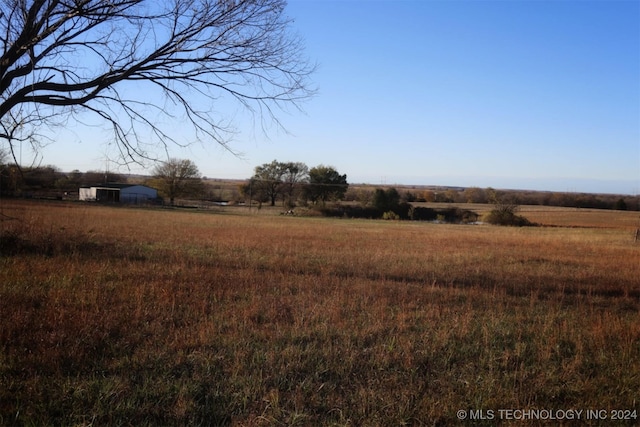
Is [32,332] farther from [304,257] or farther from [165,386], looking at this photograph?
[304,257]

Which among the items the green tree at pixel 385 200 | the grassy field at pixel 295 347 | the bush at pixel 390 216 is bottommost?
the bush at pixel 390 216

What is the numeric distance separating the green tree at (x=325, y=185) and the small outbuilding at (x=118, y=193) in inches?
1300

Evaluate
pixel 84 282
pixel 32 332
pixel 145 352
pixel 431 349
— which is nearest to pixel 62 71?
pixel 84 282

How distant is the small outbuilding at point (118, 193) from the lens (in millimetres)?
83375

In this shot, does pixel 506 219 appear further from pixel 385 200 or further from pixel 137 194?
pixel 137 194

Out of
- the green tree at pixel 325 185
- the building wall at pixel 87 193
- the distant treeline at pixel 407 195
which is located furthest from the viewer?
the green tree at pixel 325 185

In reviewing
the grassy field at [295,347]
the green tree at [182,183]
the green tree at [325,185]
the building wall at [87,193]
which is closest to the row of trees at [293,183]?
the green tree at [325,185]

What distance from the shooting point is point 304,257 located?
1432 centimetres

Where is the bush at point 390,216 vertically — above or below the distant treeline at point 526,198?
below

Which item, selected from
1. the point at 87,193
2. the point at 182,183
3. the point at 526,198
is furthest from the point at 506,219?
the point at 87,193

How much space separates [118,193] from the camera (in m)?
84.1

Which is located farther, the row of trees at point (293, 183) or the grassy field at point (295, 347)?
the row of trees at point (293, 183)

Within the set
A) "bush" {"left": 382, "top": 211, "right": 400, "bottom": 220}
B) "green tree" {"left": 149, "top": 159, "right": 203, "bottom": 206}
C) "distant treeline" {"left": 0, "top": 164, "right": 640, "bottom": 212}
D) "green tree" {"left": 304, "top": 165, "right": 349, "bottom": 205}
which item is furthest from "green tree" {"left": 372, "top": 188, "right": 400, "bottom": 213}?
"green tree" {"left": 149, "top": 159, "right": 203, "bottom": 206}

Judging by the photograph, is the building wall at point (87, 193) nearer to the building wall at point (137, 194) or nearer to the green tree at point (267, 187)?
the building wall at point (137, 194)
